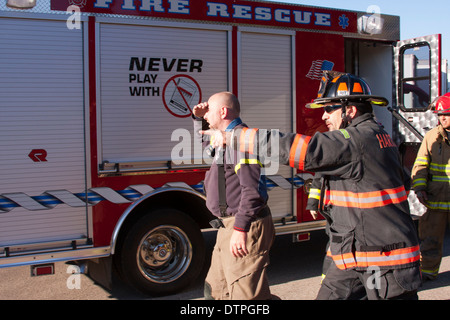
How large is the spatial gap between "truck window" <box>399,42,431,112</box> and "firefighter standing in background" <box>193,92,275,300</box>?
161 inches

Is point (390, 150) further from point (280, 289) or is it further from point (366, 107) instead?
point (280, 289)

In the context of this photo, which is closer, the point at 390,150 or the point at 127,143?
the point at 390,150

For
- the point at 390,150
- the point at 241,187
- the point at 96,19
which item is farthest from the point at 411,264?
the point at 96,19

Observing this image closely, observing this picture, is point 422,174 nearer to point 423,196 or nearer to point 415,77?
point 423,196

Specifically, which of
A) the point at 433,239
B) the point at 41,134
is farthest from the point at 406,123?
the point at 41,134

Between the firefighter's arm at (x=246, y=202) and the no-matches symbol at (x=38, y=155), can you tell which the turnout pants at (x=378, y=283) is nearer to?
the firefighter's arm at (x=246, y=202)

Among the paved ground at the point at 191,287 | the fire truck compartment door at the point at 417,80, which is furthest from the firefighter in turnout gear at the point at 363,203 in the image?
the fire truck compartment door at the point at 417,80

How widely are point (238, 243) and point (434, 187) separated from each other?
3.02 metres

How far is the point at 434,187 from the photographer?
5.10 metres

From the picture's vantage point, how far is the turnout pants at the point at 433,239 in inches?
203

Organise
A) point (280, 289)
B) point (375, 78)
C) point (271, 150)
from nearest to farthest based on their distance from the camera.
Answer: point (271, 150)
point (280, 289)
point (375, 78)

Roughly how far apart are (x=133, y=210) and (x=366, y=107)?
271cm

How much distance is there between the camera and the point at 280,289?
506 centimetres

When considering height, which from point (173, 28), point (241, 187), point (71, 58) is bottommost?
point (241, 187)
